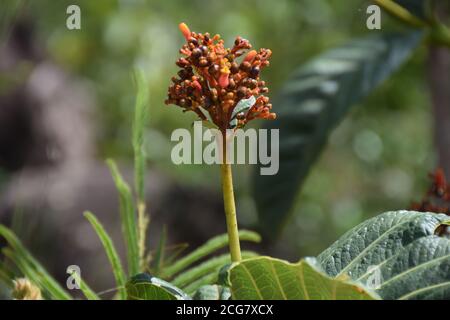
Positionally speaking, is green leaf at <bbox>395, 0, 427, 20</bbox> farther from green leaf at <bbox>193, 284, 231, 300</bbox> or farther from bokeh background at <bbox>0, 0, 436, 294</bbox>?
bokeh background at <bbox>0, 0, 436, 294</bbox>

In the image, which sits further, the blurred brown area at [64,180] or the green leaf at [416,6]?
the blurred brown area at [64,180]

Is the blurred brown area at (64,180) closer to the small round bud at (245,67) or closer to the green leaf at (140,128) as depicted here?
the green leaf at (140,128)

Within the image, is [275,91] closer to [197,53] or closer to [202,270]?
[202,270]

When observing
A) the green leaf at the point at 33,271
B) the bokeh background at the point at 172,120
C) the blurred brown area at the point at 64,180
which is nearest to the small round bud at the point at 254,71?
the green leaf at the point at 33,271

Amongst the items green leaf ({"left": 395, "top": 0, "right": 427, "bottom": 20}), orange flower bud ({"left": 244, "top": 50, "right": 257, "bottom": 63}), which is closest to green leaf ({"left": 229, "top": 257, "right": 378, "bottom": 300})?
orange flower bud ({"left": 244, "top": 50, "right": 257, "bottom": 63})

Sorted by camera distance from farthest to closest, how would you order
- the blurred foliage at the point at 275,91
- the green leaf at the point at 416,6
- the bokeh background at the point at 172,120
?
1. the blurred foliage at the point at 275,91
2. the bokeh background at the point at 172,120
3. the green leaf at the point at 416,6

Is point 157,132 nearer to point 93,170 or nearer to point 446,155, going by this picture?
point 93,170

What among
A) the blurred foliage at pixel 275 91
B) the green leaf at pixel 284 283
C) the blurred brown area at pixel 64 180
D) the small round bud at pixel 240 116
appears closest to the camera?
the green leaf at pixel 284 283

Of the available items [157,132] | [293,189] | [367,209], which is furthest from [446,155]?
[157,132]
